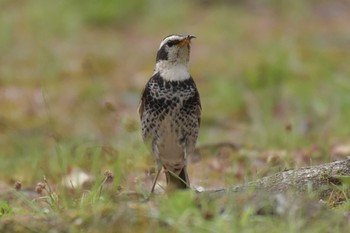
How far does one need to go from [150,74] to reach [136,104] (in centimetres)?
62

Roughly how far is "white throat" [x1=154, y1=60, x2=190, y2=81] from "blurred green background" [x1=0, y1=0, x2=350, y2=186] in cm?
41

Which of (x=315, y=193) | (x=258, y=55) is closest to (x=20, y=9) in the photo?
(x=258, y=55)

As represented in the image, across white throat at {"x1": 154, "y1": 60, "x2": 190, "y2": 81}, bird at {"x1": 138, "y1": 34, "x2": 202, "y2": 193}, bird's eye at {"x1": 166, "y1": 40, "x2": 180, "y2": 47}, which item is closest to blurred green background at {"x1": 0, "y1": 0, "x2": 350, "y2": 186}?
bird at {"x1": 138, "y1": 34, "x2": 202, "y2": 193}

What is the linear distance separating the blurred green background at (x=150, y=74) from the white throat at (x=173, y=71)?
41cm

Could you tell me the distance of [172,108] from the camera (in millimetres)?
6039

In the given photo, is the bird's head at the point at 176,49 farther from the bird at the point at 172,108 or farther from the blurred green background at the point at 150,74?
the blurred green background at the point at 150,74

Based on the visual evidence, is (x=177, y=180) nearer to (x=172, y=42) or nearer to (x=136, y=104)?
(x=172, y=42)

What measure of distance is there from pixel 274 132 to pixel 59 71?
3318mm

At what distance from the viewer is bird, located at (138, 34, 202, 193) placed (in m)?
6.03

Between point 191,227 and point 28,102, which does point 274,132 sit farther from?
point 191,227

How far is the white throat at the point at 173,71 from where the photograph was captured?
6039 millimetres

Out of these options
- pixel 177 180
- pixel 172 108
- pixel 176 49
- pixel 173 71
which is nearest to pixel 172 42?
pixel 176 49

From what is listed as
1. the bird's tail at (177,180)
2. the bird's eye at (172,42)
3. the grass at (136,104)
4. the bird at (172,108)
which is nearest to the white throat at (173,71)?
the bird at (172,108)

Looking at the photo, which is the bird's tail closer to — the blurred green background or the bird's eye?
the blurred green background
